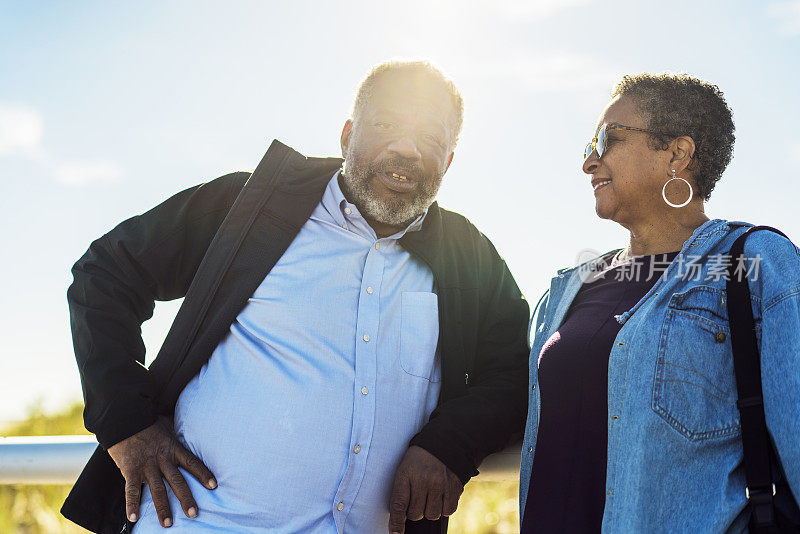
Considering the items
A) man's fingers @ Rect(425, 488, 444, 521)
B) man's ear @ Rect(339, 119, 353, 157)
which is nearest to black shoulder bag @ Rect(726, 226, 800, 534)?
man's fingers @ Rect(425, 488, 444, 521)

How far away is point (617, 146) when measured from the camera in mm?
2822

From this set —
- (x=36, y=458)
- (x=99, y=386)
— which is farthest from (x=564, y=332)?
(x=36, y=458)

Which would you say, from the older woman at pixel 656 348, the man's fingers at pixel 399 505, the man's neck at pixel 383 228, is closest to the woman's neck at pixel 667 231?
the older woman at pixel 656 348

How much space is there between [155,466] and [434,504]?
0.97 metres

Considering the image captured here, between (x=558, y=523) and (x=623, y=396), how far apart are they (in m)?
0.47

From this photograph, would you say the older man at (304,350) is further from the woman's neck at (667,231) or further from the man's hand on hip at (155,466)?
the woman's neck at (667,231)

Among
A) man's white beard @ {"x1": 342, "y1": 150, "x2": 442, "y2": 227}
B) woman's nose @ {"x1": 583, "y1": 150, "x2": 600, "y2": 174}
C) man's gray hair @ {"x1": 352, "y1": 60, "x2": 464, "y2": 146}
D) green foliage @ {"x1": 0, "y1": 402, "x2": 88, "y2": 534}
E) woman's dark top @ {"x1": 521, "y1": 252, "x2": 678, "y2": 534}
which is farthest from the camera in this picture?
green foliage @ {"x1": 0, "y1": 402, "x2": 88, "y2": 534}

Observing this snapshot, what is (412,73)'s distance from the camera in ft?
10.5

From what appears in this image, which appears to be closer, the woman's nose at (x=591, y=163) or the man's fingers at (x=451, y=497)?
the man's fingers at (x=451, y=497)

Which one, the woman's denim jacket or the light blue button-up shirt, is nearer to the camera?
the woman's denim jacket

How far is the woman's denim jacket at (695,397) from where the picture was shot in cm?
194

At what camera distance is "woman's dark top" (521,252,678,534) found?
2.26 metres

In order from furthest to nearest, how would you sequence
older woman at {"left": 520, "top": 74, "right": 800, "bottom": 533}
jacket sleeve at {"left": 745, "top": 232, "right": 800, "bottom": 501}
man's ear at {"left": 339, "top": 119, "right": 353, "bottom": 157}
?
man's ear at {"left": 339, "top": 119, "right": 353, "bottom": 157} < older woman at {"left": 520, "top": 74, "right": 800, "bottom": 533} < jacket sleeve at {"left": 745, "top": 232, "right": 800, "bottom": 501}

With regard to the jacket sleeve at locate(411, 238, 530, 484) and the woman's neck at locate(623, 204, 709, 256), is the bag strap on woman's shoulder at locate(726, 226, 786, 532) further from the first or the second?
the jacket sleeve at locate(411, 238, 530, 484)
